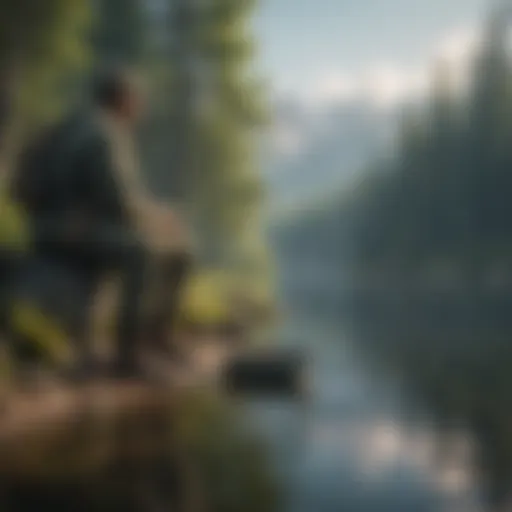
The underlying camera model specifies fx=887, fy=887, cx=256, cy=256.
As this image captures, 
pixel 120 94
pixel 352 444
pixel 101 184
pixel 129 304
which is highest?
pixel 120 94

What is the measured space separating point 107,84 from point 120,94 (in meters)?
0.02

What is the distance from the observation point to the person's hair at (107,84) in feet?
3.63

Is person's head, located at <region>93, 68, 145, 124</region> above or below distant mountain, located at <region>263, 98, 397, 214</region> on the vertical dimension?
above

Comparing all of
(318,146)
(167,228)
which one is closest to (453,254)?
(318,146)

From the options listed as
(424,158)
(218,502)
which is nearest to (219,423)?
(218,502)

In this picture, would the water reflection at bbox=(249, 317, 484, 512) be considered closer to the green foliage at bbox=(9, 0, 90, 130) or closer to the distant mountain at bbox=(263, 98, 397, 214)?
the distant mountain at bbox=(263, 98, 397, 214)

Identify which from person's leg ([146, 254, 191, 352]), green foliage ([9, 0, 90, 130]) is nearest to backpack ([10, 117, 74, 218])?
green foliage ([9, 0, 90, 130])

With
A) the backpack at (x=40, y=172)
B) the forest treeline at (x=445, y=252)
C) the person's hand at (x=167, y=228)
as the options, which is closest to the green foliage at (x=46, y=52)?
the backpack at (x=40, y=172)

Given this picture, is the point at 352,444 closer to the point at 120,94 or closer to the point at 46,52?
the point at 120,94

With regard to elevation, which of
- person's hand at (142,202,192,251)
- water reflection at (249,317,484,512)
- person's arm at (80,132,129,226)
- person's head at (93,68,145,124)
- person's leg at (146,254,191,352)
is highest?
person's head at (93,68,145,124)

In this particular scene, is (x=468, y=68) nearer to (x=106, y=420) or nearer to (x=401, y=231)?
(x=401, y=231)

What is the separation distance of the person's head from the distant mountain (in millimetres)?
168

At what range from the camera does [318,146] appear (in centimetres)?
110

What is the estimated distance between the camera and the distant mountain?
1096mm
